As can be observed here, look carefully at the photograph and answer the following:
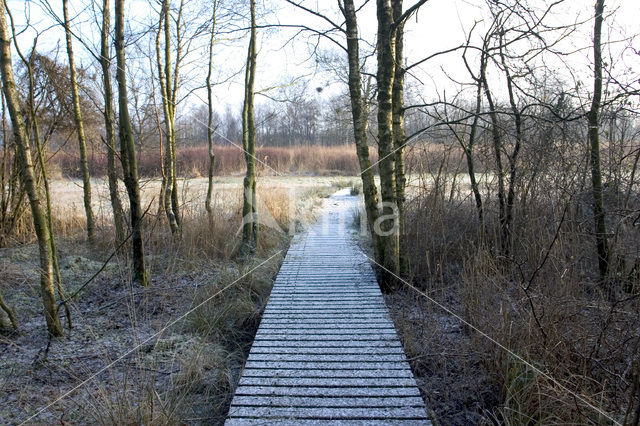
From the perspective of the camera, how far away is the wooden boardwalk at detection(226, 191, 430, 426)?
2.47 meters

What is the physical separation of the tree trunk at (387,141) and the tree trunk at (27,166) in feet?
9.86

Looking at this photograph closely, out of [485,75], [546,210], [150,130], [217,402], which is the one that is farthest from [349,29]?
[150,130]

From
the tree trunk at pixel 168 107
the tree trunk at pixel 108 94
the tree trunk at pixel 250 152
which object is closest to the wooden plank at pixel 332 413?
the tree trunk at pixel 108 94

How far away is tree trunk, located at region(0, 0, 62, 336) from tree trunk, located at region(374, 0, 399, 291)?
3.00 m

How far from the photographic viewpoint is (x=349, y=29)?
4848 mm

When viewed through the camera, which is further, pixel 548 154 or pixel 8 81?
pixel 548 154

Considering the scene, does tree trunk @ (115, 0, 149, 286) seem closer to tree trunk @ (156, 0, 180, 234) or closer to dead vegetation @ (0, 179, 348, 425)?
dead vegetation @ (0, 179, 348, 425)

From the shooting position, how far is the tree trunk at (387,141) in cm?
445

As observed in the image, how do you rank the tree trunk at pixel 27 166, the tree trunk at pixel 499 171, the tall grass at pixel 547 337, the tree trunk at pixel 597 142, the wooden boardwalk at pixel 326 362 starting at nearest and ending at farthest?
the tall grass at pixel 547 337 → the wooden boardwalk at pixel 326 362 → the tree trunk at pixel 27 166 → the tree trunk at pixel 597 142 → the tree trunk at pixel 499 171

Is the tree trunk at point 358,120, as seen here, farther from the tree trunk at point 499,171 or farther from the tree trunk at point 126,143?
the tree trunk at point 126,143

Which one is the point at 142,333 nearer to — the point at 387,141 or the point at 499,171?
the point at 387,141

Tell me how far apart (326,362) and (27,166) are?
2465 millimetres

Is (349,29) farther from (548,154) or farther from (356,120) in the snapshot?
(548,154)

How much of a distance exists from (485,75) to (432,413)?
14.7 feet
